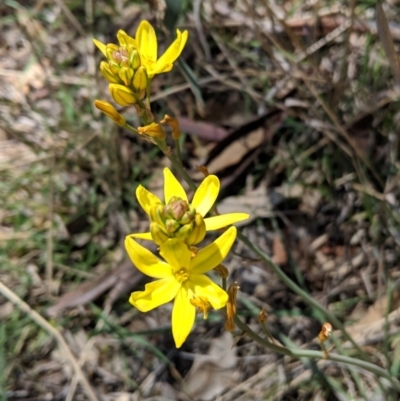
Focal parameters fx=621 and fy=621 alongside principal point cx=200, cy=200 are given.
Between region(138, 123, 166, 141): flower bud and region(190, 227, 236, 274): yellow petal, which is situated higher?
region(138, 123, 166, 141): flower bud

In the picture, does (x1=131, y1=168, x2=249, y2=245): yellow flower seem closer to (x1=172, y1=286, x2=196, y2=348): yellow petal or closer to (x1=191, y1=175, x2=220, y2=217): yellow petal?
(x1=191, y1=175, x2=220, y2=217): yellow petal

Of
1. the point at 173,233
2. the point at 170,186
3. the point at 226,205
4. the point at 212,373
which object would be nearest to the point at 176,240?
the point at 173,233

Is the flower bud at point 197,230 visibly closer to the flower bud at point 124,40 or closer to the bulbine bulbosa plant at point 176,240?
the bulbine bulbosa plant at point 176,240

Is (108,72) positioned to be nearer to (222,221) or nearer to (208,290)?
(222,221)

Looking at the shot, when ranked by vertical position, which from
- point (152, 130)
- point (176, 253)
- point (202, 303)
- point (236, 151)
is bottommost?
point (236, 151)

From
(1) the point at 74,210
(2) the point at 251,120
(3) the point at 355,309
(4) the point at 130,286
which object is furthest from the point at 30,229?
(3) the point at 355,309

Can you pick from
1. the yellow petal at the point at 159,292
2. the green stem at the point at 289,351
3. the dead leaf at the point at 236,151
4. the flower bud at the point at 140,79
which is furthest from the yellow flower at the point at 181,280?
the dead leaf at the point at 236,151

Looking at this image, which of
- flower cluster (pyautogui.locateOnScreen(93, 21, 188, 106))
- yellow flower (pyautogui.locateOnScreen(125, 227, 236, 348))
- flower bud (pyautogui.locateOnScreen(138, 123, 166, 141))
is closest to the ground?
flower cluster (pyautogui.locateOnScreen(93, 21, 188, 106))
